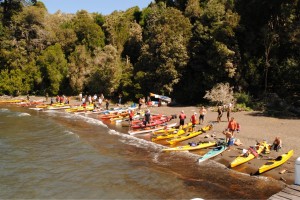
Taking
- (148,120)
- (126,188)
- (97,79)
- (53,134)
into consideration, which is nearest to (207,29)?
(148,120)

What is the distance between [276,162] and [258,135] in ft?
21.3

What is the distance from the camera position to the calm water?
1577 cm

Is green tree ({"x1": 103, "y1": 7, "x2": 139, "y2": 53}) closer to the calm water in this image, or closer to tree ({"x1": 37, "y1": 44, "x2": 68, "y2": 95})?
tree ({"x1": 37, "y1": 44, "x2": 68, "y2": 95})

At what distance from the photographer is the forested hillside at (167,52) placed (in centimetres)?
3584

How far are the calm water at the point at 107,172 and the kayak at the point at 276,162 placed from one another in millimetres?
806

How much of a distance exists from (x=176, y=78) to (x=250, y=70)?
933cm

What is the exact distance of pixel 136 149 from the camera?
23.4m

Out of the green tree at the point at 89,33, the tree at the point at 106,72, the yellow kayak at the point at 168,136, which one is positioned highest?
the green tree at the point at 89,33

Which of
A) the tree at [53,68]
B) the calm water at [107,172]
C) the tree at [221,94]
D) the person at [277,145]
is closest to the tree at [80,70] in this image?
the tree at [53,68]

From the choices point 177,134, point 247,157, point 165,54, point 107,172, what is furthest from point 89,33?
point 247,157

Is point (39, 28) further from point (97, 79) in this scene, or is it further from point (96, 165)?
point (96, 165)

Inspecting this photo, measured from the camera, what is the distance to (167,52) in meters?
40.9

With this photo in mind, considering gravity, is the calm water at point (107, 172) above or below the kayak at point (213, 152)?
below

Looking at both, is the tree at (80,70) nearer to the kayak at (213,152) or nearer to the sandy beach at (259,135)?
the sandy beach at (259,135)
